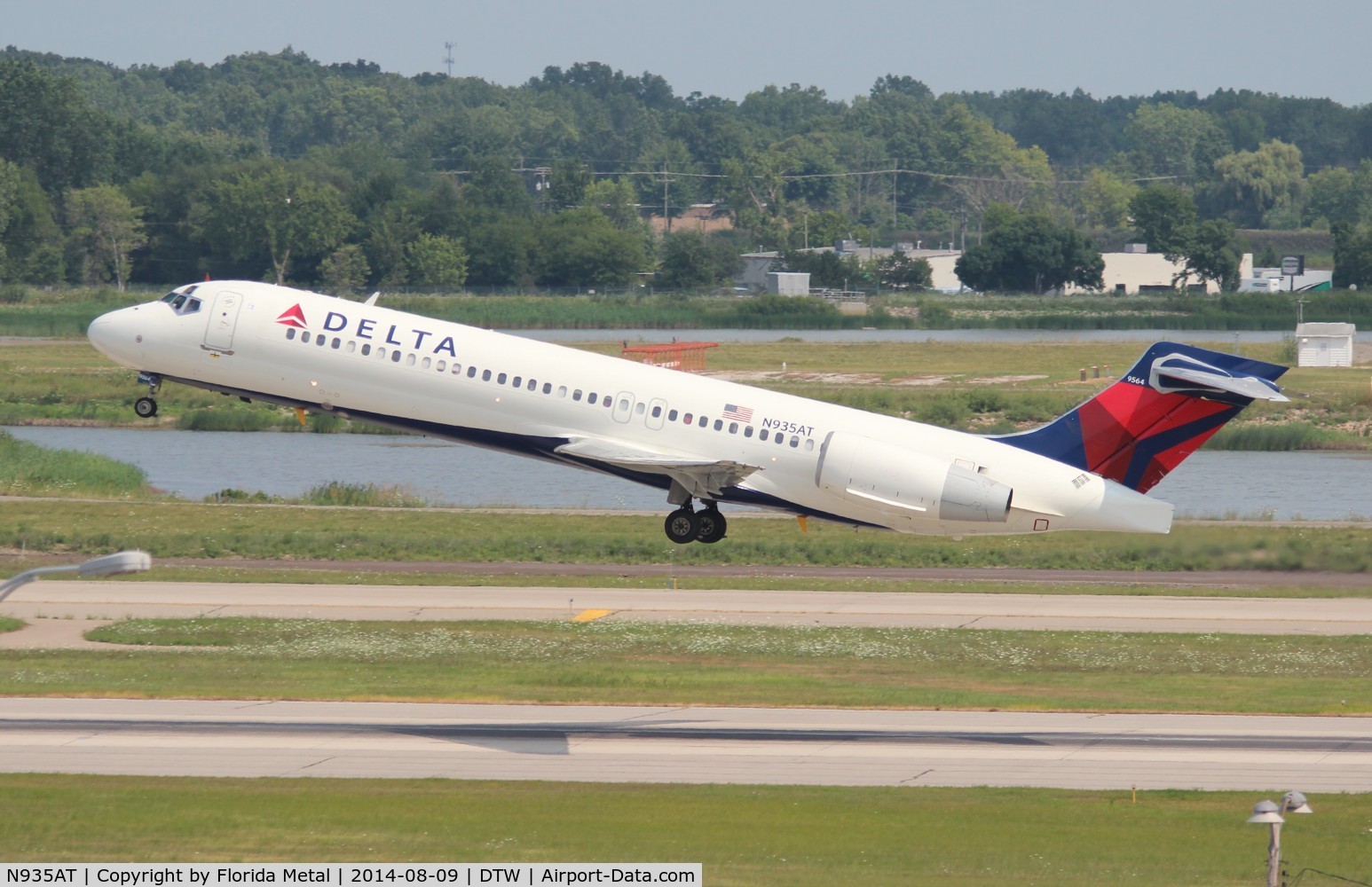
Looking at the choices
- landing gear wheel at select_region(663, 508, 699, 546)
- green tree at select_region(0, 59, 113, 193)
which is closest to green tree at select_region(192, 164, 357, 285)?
green tree at select_region(0, 59, 113, 193)

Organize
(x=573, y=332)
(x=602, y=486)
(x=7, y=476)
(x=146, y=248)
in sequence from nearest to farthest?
(x=7, y=476) → (x=602, y=486) → (x=573, y=332) → (x=146, y=248)

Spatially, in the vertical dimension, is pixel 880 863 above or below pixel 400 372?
below

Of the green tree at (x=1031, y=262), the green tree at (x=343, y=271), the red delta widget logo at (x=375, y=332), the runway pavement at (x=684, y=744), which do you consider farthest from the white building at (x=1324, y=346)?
the red delta widget logo at (x=375, y=332)

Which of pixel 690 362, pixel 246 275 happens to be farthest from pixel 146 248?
pixel 690 362

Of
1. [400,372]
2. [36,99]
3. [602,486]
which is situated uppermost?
[36,99]

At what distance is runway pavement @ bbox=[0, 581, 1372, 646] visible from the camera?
4656 centimetres

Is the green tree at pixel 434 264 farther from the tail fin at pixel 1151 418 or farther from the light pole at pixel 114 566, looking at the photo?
the light pole at pixel 114 566

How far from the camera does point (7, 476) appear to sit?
226 feet

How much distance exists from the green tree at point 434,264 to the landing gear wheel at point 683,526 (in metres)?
107

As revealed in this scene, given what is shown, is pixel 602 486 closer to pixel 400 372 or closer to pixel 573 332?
pixel 400 372

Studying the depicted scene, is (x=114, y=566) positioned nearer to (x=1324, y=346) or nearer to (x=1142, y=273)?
(x=1324, y=346)

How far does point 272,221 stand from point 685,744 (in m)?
112

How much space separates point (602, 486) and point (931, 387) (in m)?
30.4

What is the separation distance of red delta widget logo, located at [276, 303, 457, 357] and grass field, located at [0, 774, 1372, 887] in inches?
499
